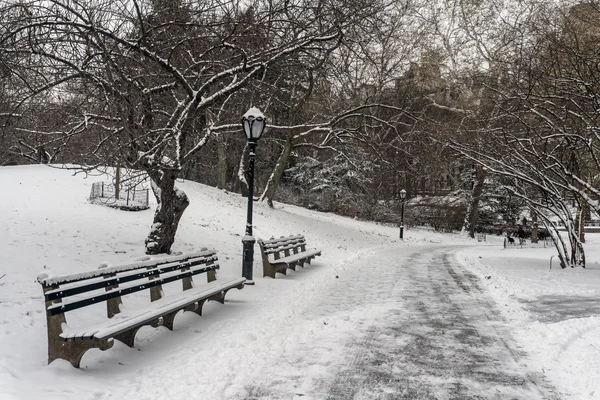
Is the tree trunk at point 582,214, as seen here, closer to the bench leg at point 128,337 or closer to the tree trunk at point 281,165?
the bench leg at point 128,337

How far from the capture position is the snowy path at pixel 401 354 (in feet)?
14.4

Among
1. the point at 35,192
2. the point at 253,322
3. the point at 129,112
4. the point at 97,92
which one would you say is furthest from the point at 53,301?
the point at 35,192

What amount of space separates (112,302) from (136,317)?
1.10 metres

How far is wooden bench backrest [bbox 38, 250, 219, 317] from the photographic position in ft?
14.9

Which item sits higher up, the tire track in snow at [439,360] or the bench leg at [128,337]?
the bench leg at [128,337]

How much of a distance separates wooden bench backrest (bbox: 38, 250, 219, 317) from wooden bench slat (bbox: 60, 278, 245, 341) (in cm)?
25

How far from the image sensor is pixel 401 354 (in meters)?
5.45

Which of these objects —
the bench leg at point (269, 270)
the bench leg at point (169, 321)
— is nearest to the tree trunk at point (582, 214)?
the bench leg at point (269, 270)

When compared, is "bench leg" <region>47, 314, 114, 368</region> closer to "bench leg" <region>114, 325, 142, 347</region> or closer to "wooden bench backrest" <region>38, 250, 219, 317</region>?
"wooden bench backrest" <region>38, 250, 219, 317</region>

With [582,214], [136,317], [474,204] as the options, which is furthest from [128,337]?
[474,204]

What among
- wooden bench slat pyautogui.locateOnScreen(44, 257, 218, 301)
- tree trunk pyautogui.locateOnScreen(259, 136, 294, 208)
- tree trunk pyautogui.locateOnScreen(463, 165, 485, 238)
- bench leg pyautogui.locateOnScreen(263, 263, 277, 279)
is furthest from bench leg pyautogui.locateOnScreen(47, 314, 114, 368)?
tree trunk pyautogui.locateOnScreen(463, 165, 485, 238)

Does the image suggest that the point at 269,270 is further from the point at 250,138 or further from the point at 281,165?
the point at 281,165

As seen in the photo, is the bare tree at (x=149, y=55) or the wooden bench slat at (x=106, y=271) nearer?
the wooden bench slat at (x=106, y=271)

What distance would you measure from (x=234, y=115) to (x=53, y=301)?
12.8 metres
